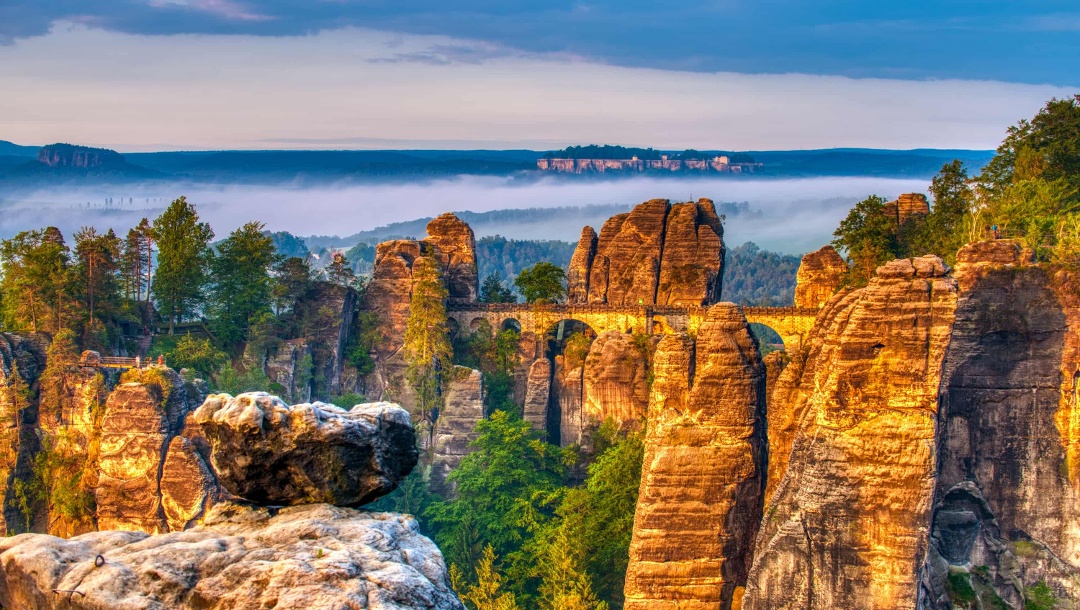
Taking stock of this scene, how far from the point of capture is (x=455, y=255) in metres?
68.9

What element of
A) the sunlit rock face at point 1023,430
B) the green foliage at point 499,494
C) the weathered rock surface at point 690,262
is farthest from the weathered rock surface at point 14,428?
the sunlit rock face at point 1023,430

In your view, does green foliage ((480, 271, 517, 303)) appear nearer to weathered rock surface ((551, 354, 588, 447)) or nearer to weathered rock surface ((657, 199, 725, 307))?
Result: weathered rock surface ((657, 199, 725, 307))

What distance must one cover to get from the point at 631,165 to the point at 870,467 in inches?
4920

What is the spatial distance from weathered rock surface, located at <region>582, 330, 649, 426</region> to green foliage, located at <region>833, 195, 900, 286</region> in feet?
33.7

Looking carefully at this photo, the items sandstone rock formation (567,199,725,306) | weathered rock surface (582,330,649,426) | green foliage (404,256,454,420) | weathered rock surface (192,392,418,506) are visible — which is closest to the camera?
weathered rock surface (192,392,418,506)

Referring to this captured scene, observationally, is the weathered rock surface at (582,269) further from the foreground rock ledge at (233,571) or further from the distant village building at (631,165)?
the distant village building at (631,165)

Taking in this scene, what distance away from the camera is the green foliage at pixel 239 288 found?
59938 millimetres

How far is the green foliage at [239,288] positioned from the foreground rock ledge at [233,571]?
154 ft

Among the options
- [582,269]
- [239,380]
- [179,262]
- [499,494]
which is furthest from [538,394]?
[179,262]

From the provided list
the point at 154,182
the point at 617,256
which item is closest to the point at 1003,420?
the point at 617,256

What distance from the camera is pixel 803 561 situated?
26.5 meters

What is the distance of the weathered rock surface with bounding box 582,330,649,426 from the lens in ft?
181

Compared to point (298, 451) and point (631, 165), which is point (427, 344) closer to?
point (298, 451)

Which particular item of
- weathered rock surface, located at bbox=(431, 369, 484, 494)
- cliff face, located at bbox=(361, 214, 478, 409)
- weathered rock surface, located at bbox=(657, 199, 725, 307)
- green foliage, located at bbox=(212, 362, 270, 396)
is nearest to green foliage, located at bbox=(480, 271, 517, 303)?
cliff face, located at bbox=(361, 214, 478, 409)
